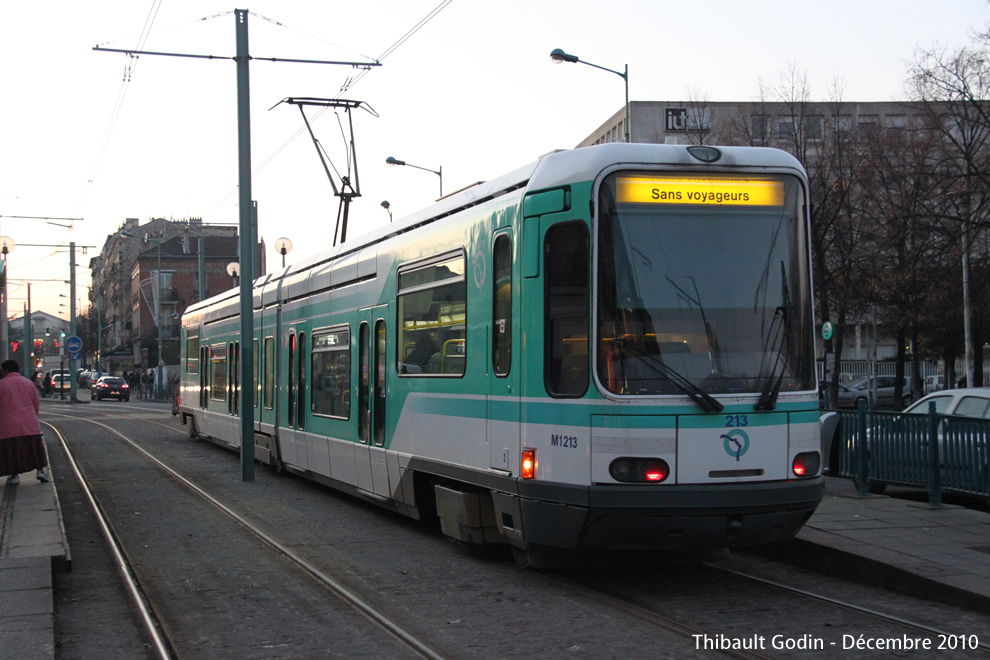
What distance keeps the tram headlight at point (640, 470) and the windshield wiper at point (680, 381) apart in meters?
0.48

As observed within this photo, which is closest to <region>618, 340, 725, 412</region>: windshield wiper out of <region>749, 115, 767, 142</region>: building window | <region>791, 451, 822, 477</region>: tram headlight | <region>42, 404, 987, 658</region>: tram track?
<region>791, 451, 822, 477</region>: tram headlight

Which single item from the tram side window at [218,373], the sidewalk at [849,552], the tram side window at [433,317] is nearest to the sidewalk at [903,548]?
the sidewalk at [849,552]

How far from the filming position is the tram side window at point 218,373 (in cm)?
1973

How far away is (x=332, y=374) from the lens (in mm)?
12500

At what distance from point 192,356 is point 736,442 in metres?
18.3

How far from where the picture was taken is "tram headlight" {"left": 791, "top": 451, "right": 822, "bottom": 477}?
24.3 feet

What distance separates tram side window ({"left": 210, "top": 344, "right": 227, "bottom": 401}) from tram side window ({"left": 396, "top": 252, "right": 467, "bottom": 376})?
10.3 meters

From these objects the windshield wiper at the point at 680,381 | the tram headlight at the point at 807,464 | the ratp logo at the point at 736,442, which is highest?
the windshield wiper at the point at 680,381

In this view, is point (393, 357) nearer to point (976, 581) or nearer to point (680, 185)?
point (680, 185)

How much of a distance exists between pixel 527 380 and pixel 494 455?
2.43 ft

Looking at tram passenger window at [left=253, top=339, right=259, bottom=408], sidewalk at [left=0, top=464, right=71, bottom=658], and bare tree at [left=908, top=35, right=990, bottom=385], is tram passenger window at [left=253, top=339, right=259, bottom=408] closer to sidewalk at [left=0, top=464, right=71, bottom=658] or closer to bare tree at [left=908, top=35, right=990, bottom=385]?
sidewalk at [left=0, top=464, right=71, bottom=658]

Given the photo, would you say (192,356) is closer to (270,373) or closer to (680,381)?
(270,373)

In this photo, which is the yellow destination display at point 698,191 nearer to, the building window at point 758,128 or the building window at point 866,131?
the building window at point 758,128

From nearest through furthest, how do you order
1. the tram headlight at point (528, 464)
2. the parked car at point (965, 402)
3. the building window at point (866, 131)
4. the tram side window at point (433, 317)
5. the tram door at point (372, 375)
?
the tram headlight at point (528, 464)
the tram side window at point (433, 317)
the tram door at point (372, 375)
the parked car at point (965, 402)
the building window at point (866, 131)
